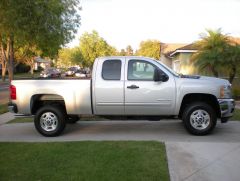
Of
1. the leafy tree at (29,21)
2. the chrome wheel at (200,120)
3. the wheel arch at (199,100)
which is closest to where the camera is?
the chrome wheel at (200,120)

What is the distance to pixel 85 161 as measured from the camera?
6.62 m

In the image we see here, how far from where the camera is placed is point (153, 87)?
8844mm

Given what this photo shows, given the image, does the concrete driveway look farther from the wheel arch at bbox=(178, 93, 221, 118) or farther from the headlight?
the headlight

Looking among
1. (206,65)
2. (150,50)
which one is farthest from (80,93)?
(150,50)

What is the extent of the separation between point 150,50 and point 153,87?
246ft

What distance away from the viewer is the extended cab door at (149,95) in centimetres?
884

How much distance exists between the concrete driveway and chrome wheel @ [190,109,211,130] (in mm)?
282

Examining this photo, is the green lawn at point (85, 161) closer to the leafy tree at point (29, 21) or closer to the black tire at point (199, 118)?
the black tire at point (199, 118)

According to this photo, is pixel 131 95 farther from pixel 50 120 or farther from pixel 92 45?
pixel 92 45

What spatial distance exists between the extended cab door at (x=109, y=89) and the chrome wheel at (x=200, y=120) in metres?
1.77

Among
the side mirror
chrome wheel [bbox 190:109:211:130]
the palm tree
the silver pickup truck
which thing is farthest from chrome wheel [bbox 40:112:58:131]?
the palm tree

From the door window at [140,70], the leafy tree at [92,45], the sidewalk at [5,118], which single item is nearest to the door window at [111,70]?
the door window at [140,70]

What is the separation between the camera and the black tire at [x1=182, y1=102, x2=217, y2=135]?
8.83 meters

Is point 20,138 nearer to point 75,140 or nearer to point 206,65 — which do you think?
point 75,140
